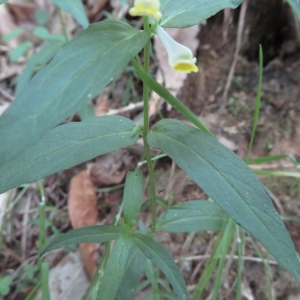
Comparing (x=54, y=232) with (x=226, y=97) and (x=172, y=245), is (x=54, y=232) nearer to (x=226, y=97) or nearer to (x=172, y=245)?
(x=172, y=245)

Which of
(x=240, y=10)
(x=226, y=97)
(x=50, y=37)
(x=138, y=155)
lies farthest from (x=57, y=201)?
(x=240, y=10)

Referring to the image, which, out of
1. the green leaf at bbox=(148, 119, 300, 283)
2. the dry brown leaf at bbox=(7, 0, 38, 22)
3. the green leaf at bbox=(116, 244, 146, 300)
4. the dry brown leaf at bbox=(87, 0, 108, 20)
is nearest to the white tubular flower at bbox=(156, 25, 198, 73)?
the green leaf at bbox=(148, 119, 300, 283)

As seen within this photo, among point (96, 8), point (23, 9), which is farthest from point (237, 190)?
→ point (23, 9)

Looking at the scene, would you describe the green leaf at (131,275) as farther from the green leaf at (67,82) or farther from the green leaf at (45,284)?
the green leaf at (67,82)

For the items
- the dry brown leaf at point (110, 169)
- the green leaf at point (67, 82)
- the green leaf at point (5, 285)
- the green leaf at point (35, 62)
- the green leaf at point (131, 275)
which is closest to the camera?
the green leaf at point (67, 82)

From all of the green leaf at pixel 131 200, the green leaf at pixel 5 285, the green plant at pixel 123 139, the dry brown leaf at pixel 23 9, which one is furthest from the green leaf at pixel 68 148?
the dry brown leaf at pixel 23 9

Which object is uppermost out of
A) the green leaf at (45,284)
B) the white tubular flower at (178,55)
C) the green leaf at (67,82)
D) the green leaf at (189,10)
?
the green leaf at (67,82)
